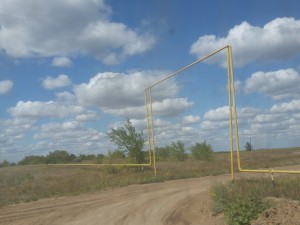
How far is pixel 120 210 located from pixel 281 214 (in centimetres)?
571

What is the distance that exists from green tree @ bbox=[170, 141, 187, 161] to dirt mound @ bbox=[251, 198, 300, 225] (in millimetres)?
13905

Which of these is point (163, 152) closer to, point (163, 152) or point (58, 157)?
point (163, 152)

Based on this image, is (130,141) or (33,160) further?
(33,160)

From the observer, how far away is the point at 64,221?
12742mm

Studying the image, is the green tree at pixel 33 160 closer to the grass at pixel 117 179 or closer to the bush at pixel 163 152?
the grass at pixel 117 179

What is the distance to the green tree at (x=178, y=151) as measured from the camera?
24.9 m

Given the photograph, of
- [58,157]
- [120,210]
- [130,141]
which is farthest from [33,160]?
[120,210]

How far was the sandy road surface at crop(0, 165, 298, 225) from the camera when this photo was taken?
1198 centimetres

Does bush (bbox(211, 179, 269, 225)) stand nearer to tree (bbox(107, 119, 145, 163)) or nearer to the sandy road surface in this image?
the sandy road surface

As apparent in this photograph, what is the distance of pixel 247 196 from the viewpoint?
1060cm

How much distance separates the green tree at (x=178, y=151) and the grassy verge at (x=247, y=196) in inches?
449

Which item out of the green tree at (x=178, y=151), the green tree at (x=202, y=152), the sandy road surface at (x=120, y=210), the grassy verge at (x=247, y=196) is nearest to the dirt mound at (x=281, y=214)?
the grassy verge at (x=247, y=196)

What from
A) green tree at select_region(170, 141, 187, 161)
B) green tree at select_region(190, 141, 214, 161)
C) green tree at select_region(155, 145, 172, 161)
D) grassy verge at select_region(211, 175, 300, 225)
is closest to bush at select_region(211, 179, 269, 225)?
grassy verge at select_region(211, 175, 300, 225)

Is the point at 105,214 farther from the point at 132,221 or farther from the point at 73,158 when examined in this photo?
the point at 73,158
